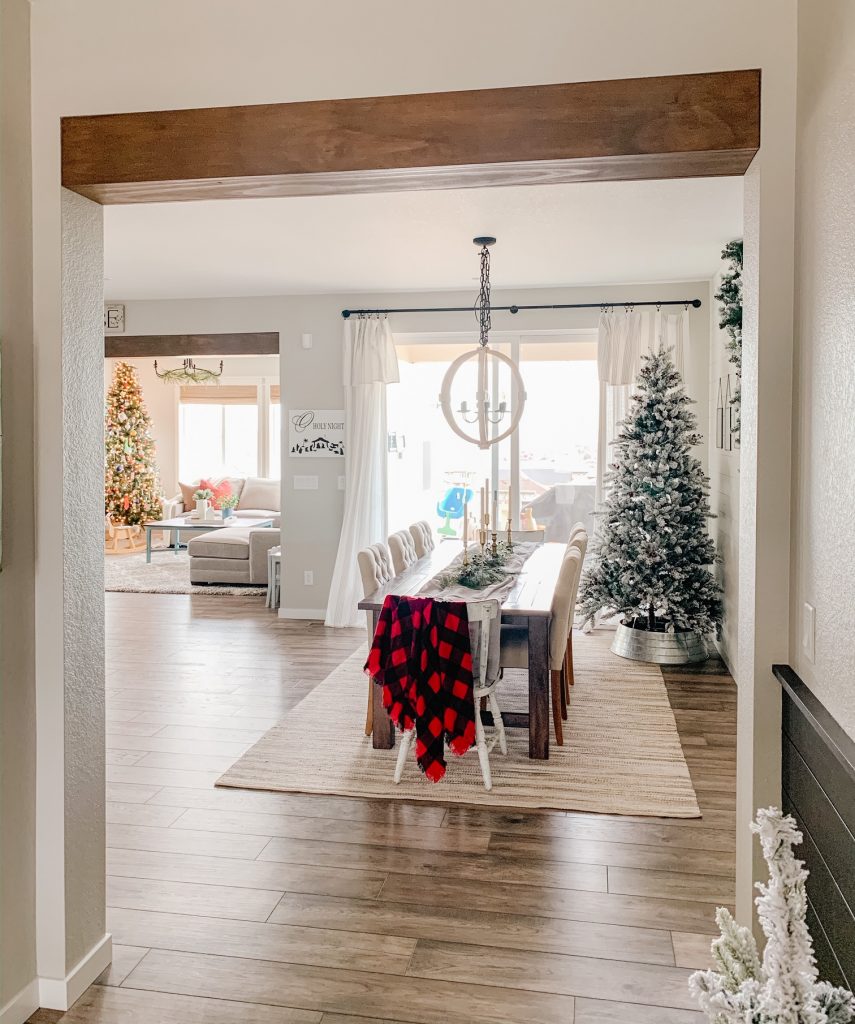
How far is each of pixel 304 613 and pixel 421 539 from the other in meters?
2.18

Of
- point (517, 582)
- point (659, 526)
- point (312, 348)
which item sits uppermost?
point (312, 348)

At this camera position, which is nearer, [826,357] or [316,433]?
[826,357]

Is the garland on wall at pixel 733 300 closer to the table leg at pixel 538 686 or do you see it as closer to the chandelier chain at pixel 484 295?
the chandelier chain at pixel 484 295

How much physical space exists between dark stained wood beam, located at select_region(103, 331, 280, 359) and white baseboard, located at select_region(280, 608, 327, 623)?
84.5 inches

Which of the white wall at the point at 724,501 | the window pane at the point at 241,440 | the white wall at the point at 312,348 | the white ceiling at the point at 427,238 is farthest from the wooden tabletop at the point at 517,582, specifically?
the window pane at the point at 241,440

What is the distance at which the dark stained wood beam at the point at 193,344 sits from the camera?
24.7 ft

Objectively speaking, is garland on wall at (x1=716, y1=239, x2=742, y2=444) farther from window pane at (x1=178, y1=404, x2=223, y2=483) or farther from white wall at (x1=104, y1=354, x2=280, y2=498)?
window pane at (x1=178, y1=404, x2=223, y2=483)

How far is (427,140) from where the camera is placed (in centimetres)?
219

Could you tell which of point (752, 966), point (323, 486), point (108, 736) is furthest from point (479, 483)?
point (752, 966)

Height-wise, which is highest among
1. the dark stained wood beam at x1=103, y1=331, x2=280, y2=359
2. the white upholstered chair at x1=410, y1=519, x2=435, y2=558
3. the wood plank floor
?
the dark stained wood beam at x1=103, y1=331, x2=280, y2=359

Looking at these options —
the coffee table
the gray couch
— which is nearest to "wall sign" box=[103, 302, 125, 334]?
the gray couch

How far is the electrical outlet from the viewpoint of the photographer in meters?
1.91

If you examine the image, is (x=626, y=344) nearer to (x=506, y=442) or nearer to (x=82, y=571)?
(x=506, y=442)

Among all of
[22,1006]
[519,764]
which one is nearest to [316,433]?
[519,764]
